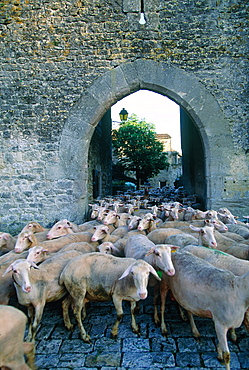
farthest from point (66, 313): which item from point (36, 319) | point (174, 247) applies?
point (174, 247)

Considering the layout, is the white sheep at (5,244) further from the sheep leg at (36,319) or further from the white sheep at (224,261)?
the white sheep at (224,261)

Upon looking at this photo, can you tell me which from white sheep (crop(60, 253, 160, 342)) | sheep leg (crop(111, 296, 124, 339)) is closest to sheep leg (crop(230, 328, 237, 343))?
white sheep (crop(60, 253, 160, 342))

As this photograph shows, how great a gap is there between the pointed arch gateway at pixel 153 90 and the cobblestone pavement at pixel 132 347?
12.4 ft

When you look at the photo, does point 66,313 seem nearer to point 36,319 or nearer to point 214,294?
point 36,319

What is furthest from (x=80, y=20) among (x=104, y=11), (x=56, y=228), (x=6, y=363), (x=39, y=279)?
(x=6, y=363)

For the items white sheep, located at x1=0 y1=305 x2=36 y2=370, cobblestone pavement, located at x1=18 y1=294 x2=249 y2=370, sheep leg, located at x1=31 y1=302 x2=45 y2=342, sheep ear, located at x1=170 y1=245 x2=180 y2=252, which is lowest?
cobblestone pavement, located at x1=18 y1=294 x2=249 y2=370

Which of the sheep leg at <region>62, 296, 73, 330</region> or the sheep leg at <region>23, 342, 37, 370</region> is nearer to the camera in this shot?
the sheep leg at <region>23, 342, 37, 370</region>

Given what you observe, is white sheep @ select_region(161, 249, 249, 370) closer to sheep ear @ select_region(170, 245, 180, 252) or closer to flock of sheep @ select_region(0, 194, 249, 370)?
flock of sheep @ select_region(0, 194, 249, 370)

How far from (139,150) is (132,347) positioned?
14.6m

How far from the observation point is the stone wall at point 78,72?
7.09m

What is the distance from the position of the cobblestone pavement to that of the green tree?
1369 cm

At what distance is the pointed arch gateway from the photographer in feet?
23.1

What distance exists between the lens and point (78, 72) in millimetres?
7266

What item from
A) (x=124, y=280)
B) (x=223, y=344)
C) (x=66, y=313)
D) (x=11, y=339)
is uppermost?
(x=124, y=280)
